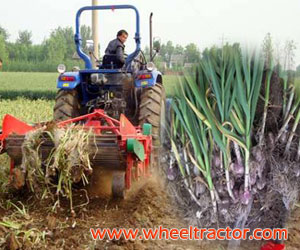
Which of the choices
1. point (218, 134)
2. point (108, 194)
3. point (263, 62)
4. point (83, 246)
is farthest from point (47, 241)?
point (263, 62)

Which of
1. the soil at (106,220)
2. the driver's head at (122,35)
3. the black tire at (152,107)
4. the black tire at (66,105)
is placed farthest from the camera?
the driver's head at (122,35)

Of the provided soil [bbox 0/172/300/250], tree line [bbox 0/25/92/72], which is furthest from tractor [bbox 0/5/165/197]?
tree line [bbox 0/25/92/72]

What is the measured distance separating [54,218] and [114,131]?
907 mm

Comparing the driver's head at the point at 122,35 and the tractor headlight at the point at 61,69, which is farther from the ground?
the driver's head at the point at 122,35

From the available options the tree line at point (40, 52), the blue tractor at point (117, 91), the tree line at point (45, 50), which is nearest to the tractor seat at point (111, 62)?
the blue tractor at point (117, 91)

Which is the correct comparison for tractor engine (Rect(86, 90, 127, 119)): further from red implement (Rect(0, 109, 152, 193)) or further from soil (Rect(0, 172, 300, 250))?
soil (Rect(0, 172, 300, 250))

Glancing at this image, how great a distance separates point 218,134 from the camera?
8.56ft

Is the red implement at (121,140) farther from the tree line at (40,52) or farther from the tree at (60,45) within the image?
the tree at (60,45)

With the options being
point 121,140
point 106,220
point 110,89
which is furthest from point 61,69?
point 106,220

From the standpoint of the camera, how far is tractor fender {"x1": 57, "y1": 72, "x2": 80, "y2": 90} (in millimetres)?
5094

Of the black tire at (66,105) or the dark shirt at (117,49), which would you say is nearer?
the black tire at (66,105)

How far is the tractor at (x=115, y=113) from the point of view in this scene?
3.57 metres

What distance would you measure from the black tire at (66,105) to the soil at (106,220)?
1.33m

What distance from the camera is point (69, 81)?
202 inches
